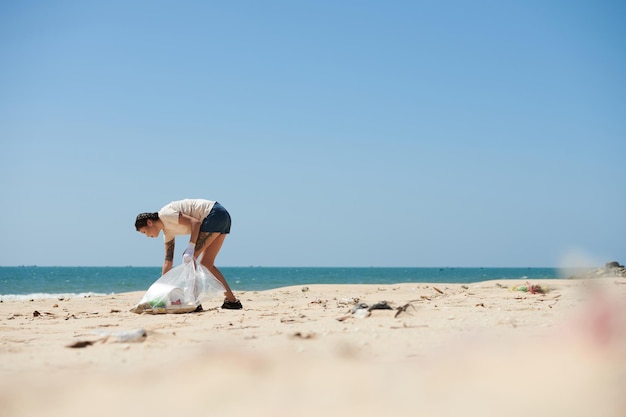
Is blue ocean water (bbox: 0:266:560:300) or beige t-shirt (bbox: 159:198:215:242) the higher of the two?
beige t-shirt (bbox: 159:198:215:242)

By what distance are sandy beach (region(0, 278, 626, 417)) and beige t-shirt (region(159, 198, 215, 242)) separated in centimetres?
283

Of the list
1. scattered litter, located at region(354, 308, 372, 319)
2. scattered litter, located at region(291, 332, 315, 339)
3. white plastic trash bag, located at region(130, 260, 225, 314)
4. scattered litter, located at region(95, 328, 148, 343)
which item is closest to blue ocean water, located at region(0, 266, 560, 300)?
scattered litter, located at region(291, 332, 315, 339)

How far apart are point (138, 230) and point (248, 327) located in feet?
9.92

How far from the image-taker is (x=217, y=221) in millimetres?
7082

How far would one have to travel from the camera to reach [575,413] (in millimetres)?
1894

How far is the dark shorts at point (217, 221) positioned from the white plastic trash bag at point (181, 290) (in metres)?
0.48

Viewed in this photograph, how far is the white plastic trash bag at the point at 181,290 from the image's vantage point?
6531 mm

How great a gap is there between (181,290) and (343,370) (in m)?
4.40

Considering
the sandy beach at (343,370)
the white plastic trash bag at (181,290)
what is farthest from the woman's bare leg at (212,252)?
the sandy beach at (343,370)

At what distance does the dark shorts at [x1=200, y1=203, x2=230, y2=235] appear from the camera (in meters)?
7.02

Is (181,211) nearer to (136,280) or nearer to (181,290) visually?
(181,290)

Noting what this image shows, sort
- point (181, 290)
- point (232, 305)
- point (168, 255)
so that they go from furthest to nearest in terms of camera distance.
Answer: point (168, 255), point (232, 305), point (181, 290)

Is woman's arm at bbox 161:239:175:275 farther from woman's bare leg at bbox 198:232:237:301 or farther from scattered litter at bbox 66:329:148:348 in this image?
scattered litter at bbox 66:329:148:348

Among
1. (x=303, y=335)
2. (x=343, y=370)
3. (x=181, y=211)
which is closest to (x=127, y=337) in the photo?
(x=303, y=335)
